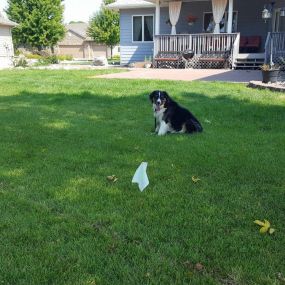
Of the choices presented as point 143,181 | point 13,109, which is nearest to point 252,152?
point 143,181

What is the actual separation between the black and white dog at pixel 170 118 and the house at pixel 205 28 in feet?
34.7

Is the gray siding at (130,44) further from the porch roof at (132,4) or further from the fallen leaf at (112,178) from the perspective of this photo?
the fallen leaf at (112,178)

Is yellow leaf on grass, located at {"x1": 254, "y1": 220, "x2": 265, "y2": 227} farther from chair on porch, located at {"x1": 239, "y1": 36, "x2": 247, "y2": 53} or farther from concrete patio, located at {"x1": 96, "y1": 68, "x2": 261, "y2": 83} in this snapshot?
chair on porch, located at {"x1": 239, "y1": 36, "x2": 247, "y2": 53}

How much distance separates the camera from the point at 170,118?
5.63 meters

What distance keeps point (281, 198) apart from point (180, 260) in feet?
4.58

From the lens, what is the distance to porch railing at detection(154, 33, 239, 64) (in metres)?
17.4

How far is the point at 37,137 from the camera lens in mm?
5551

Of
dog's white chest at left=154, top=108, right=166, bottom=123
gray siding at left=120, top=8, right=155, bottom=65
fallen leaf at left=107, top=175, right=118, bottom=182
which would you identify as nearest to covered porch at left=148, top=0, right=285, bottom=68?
gray siding at left=120, top=8, right=155, bottom=65

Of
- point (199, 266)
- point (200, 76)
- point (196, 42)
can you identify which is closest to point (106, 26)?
point (196, 42)

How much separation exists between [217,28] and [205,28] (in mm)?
2703

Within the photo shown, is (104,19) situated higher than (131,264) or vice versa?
(104,19)

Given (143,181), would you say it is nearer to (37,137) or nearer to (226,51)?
(37,137)

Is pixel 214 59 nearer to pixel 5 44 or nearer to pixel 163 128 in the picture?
pixel 163 128

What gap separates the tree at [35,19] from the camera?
1526 inches
